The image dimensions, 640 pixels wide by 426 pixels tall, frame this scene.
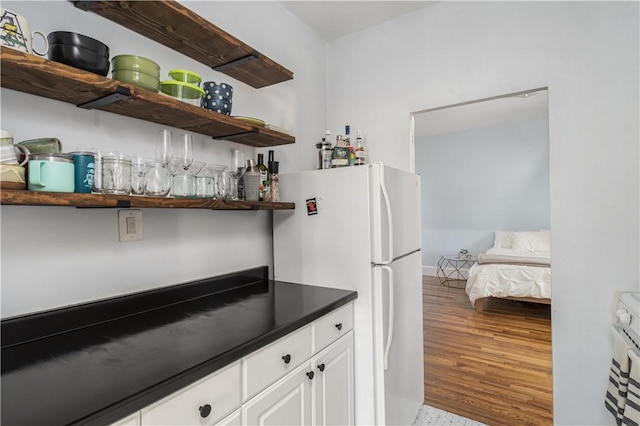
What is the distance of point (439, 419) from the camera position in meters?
2.09

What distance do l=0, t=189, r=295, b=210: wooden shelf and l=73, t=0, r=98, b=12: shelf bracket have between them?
672 mm

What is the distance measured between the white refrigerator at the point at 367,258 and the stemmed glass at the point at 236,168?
29cm

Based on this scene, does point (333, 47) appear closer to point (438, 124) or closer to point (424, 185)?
point (438, 124)

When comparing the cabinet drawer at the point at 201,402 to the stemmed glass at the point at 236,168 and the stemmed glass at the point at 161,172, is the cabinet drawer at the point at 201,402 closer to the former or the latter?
the stemmed glass at the point at 161,172

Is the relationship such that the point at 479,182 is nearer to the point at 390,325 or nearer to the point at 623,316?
the point at 623,316

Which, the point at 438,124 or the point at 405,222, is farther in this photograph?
the point at 438,124

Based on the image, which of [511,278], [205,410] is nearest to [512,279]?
[511,278]

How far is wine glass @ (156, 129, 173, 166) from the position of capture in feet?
4.34

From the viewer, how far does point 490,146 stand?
5.72 meters

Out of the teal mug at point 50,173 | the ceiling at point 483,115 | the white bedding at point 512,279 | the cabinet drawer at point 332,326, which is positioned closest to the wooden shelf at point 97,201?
the teal mug at point 50,173

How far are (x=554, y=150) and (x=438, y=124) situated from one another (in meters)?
3.69

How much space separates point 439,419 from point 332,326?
1.18 metres

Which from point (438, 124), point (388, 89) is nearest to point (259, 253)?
point (388, 89)

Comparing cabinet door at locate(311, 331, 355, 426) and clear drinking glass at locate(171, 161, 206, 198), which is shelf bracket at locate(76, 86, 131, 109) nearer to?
clear drinking glass at locate(171, 161, 206, 198)
